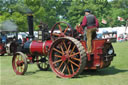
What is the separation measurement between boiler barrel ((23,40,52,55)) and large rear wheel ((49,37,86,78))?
565mm

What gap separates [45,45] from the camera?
741 centimetres

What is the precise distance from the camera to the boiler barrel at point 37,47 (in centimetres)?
738

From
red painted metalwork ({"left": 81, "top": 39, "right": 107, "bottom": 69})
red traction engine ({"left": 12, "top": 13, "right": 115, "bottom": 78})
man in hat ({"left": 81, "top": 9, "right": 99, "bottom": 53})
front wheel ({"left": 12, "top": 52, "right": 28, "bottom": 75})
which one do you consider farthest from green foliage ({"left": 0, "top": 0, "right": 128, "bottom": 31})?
red painted metalwork ({"left": 81, "top": 39, "right": 107, "bottom": 69})

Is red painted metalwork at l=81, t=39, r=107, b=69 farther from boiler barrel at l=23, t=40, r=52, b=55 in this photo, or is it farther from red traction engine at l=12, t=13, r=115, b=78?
boiler barrel at l=23, t=40, r=52, b=55

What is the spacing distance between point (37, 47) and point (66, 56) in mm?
1658

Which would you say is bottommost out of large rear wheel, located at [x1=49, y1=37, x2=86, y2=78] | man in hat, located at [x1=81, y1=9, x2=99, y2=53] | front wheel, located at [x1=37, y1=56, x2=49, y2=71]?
front wheel, located at [x1=37, y1=56, x2=49, y2=71]

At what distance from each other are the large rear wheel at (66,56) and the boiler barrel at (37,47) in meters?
Result: 0.56

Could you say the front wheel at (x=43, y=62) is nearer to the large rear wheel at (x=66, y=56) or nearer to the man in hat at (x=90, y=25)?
the large rear wheel at (x=66, y=56)

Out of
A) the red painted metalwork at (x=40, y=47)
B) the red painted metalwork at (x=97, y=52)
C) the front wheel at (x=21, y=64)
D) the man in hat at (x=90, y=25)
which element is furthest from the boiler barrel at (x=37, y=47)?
the red painted metalwork at (x=97, y=52)

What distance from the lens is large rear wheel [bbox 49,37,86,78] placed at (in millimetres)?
6039

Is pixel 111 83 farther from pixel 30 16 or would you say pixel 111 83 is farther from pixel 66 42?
pixel 30 16

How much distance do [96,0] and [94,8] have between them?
3014mm

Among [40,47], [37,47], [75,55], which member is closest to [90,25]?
[75,55]

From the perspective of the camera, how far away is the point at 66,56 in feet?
20.9
